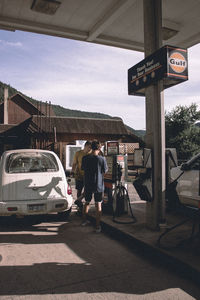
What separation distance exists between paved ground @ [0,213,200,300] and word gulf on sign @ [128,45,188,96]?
329 cm

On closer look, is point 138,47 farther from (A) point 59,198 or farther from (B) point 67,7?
(A) point 59,198

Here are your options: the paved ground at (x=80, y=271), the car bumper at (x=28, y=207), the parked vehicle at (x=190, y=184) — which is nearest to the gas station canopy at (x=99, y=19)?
the parked vehicle at (x=190, y=184)

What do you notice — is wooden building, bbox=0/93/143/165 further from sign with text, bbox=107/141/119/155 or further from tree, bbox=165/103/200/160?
sign with text, bbox=107/141/119/155

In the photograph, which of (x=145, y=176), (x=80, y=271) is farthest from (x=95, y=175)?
(x=80, y=271)

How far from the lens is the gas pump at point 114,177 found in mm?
7160

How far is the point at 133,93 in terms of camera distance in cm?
635

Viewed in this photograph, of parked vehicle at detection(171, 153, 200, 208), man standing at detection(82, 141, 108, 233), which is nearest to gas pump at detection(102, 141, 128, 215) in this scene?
man standing at detection(82, 141, 108, 233)

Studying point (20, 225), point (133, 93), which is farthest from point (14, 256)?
point (133, 93)

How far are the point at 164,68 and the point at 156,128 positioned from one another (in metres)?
1.20

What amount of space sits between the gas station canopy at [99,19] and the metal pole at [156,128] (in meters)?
1.11

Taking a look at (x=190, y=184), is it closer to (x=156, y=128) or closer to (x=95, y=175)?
(x=156, y=128)

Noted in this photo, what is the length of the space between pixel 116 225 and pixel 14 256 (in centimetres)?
239

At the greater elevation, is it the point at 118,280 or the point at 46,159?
the point at 46,159

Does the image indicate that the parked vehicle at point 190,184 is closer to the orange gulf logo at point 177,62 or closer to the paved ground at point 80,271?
the paved ground at point 80,271
